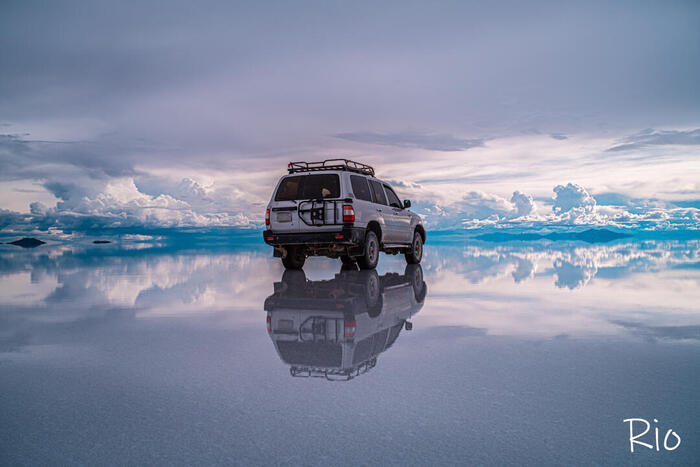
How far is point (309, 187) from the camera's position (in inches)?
582

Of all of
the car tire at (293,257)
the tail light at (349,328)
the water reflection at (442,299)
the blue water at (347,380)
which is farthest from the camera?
the car tire at (293,257)

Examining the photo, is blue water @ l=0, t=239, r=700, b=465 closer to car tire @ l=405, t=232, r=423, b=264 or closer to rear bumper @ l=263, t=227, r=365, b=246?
rear bumper @ l=263, t=227, r=365, b=246

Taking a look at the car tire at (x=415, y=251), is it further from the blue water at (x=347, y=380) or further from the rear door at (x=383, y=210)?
the blue water at (x=347, y=380)

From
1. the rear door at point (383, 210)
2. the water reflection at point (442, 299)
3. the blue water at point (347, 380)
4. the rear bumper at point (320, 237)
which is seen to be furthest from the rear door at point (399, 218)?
the blue water at point (347, 380)

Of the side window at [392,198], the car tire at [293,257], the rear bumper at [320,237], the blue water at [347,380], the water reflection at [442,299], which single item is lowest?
the water reflection at [442,299]

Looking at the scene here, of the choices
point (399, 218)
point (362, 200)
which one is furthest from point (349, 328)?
point (399, 218)

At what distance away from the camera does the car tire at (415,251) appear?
63.1 ft

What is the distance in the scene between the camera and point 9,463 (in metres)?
3.33

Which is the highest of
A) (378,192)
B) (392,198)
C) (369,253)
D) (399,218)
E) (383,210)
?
(378,192)

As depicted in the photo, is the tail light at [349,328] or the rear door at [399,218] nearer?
the tail light at [349,328]

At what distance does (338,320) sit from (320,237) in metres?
6.78

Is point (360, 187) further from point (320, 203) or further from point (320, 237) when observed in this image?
point (320, 237)

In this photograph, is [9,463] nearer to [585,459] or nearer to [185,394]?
[185,394]

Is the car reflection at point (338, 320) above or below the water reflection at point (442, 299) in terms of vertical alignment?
above
